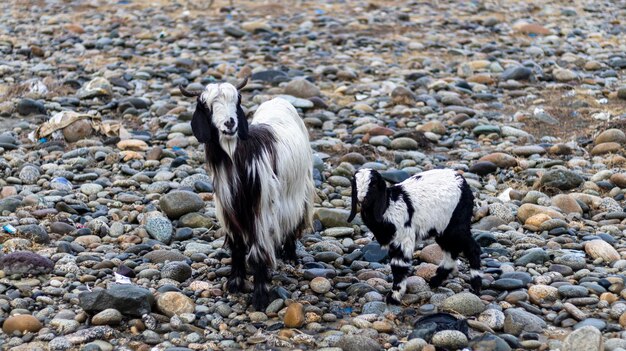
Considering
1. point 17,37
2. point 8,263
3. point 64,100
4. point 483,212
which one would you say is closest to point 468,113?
point 483,212

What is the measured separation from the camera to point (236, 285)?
7.56 metres

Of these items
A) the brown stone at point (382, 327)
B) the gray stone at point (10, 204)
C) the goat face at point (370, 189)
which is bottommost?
the brown stone at point (382, 327)

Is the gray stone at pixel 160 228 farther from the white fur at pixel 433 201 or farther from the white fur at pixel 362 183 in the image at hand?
the white fur at pixel 433 201

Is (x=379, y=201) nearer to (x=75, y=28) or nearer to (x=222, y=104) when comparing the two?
(x=222, y=104)

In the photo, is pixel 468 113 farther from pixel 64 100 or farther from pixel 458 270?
pixel 64 100

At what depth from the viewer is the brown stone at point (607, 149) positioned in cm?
1116

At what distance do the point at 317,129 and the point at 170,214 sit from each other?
391cm

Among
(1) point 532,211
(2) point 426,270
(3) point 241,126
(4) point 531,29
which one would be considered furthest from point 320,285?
(4) point 531,29

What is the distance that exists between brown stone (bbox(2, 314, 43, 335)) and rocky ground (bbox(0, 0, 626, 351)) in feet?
0.07

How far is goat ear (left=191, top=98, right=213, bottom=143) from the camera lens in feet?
22.6

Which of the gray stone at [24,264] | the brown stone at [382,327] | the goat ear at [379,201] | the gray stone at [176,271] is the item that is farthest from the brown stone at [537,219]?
the gray stone at [24,264]

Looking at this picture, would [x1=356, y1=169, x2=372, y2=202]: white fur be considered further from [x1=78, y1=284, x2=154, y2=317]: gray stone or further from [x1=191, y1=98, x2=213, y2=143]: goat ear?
[x1=78, y1=284, x2=154, y2=317]: gray stone

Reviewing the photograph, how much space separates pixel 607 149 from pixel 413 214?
5092 millimetres

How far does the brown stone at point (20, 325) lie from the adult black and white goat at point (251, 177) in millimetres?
1742
